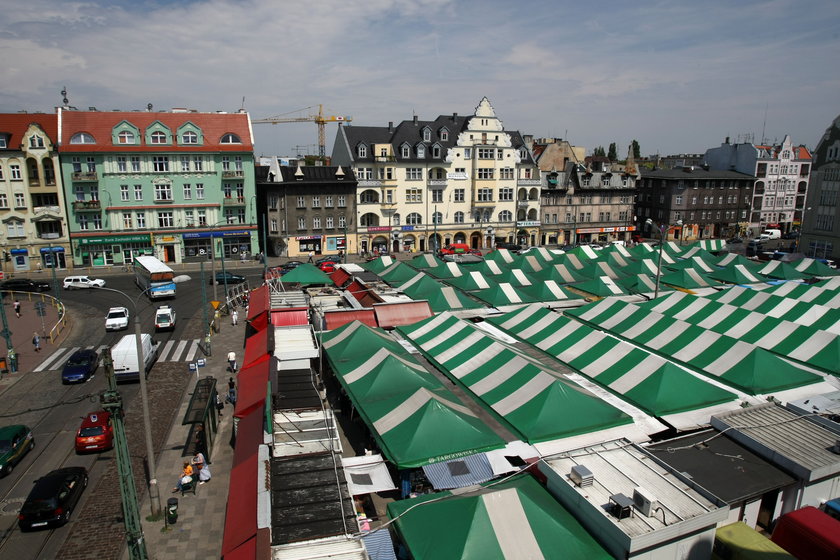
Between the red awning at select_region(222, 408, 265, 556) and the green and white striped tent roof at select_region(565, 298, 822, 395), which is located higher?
the green and white striped tent roof at select_region(565, 298, 822, 395)

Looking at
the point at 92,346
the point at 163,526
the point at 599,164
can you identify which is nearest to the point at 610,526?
the point at 163,526

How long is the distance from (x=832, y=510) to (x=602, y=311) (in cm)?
1583

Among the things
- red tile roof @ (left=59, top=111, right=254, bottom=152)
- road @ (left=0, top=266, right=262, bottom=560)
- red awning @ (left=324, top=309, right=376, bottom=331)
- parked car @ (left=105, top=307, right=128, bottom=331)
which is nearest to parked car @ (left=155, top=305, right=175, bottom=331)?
road @ (left=0, top=266, right=262, bottom=560)

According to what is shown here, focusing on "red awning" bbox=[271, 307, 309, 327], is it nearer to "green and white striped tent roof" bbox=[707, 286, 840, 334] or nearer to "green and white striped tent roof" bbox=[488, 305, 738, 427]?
"green and white striped tent roof" bbox=[488, 305, 738, 427]

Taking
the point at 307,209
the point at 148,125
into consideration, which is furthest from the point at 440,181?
the point at 148,125

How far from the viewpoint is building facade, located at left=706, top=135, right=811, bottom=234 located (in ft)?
255

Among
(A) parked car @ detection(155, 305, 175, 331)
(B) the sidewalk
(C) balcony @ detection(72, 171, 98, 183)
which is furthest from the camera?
(C) balcony @ detection(72, 171, 98, 183)

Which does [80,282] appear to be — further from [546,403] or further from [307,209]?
[546,403]

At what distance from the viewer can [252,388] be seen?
67.3 feet

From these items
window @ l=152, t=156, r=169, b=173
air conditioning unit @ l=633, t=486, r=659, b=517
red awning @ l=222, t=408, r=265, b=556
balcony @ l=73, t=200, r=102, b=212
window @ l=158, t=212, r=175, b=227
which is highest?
window @ l=152, t=156, r=169, b=173

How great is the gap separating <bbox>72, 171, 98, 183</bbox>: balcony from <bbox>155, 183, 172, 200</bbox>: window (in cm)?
540

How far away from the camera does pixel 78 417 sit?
23.0 metres

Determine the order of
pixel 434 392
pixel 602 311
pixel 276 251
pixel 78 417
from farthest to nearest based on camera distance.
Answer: pixel 276 251 → pixel 602 311 → pixel 78 417 → pixel 434 392

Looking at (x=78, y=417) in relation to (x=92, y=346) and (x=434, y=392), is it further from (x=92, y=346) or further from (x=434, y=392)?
(x=434, y=392)
